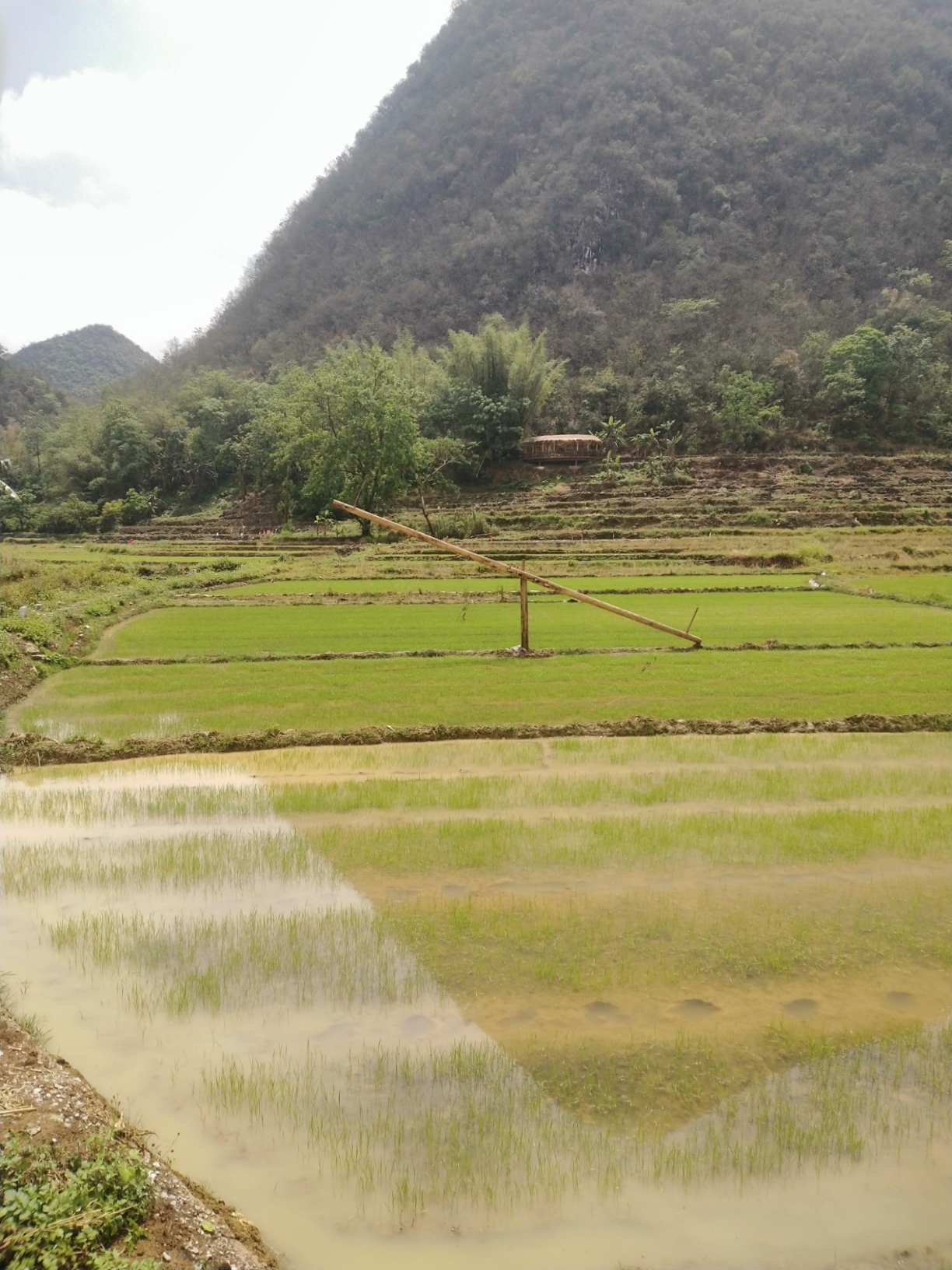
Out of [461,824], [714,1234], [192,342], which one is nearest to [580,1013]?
[714,1234]

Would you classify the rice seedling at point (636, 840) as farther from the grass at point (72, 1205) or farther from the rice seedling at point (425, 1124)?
the grass at point (72, 1205)

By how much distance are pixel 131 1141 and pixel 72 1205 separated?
1.73ft

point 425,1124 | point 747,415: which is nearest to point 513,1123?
point 425,1124

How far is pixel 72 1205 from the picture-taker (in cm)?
309

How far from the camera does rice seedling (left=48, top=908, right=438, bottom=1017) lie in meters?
4.93

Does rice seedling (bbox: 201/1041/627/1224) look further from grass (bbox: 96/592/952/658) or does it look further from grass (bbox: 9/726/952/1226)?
grass (bbox: 96/592/952/658)

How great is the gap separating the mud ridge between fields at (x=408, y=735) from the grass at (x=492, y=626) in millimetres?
4697

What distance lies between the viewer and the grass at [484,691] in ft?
37.1

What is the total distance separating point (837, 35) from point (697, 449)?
268 ft

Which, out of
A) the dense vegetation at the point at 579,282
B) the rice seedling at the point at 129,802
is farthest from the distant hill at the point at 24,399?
the rice seedling at the point at 129,802

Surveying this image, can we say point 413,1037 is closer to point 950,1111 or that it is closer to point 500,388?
→ point 950,1111

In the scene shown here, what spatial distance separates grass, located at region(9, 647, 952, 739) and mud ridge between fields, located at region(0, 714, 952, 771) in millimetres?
293

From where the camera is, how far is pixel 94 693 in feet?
41.8

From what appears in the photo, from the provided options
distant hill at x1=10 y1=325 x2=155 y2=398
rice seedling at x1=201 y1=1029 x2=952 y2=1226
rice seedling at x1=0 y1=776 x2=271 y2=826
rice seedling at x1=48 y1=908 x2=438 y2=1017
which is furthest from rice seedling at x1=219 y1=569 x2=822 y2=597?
distant hill at x1=10 y1=325 x2=155 y2=398
